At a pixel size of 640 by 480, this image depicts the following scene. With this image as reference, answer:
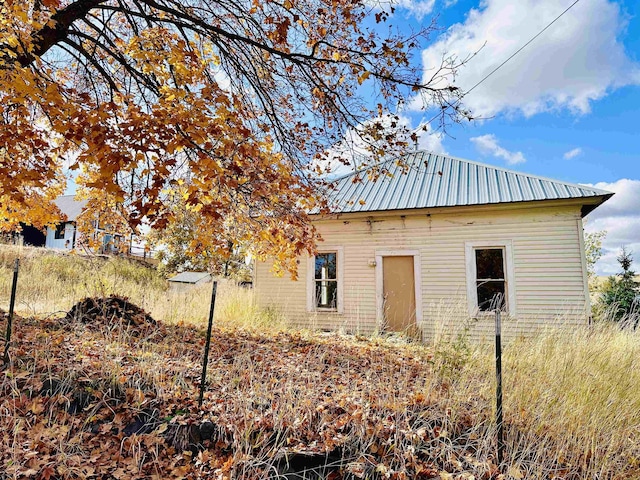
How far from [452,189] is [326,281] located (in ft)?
14.1

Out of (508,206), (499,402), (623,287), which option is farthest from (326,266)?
(623,287)

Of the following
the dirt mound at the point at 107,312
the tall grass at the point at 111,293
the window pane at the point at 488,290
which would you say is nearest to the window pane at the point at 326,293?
the tall grass at the point at 111,293

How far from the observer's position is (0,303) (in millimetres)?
8977

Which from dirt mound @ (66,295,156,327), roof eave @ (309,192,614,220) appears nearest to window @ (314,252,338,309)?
roof eave @ (309,192,614,220)

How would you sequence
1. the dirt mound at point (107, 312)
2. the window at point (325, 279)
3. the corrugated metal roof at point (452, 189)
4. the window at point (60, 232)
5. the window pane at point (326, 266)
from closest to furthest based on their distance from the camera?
the dirt mound at point (107, 312)
the corrugated metal roof at point (452, 189)
the window at point (325, 279)
the window pane at point (326, 266)
the window at point (60, 232)

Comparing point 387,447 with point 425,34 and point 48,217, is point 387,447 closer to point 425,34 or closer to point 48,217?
point 425,34

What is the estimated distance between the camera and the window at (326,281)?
419 inches

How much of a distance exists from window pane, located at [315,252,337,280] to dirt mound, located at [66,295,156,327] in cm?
518

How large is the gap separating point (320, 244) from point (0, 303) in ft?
26.7

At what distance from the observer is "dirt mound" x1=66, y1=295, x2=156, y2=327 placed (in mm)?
6098

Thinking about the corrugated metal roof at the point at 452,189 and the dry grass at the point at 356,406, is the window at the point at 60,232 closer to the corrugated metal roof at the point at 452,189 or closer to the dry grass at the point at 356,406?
the corrugated metal roof at the point at 452,189

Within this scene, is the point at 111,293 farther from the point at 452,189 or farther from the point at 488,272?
the point at 488,272

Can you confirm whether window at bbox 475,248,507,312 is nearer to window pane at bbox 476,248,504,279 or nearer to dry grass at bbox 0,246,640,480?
window pane at bbox 476,248,504,279

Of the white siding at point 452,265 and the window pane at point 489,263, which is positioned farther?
the window pane at point 489,263
